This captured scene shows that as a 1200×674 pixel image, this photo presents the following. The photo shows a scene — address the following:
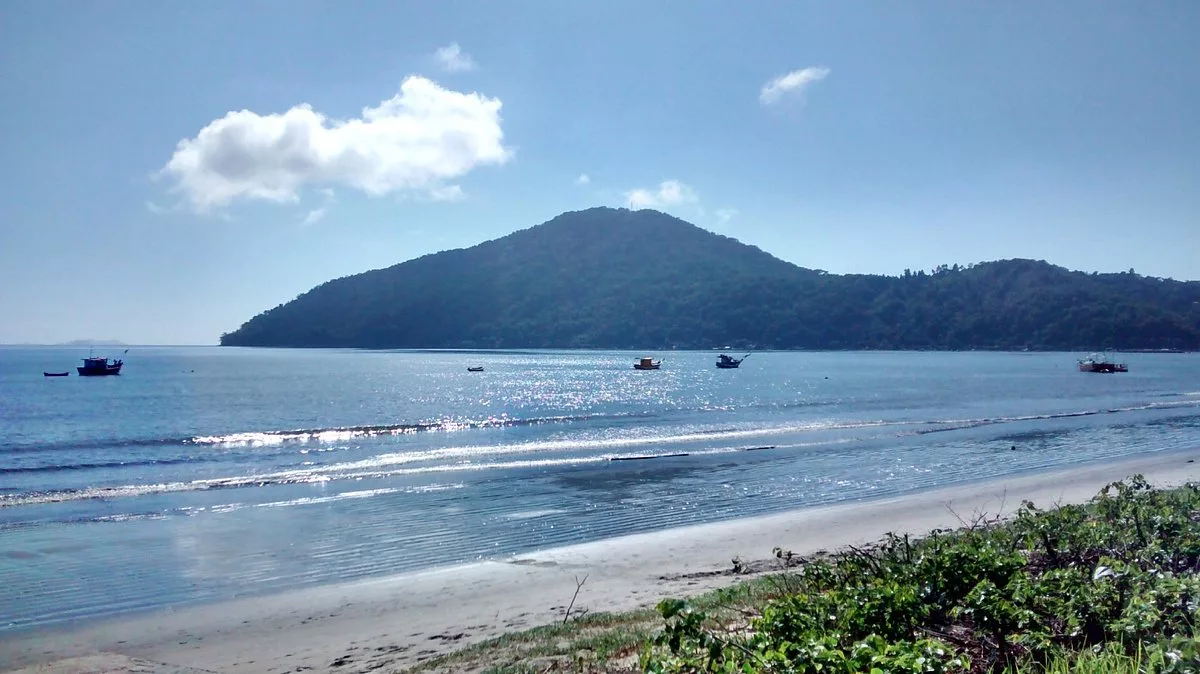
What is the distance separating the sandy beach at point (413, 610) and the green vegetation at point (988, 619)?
16.2 ft

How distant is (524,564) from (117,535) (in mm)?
10153

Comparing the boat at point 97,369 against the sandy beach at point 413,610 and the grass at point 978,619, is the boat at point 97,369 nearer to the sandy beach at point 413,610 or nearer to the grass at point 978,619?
the sandy beach at point 413,610

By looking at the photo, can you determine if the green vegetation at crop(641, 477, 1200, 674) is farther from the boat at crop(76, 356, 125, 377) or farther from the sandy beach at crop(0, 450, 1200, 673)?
the boat at crop(76, 356, 125, 377)

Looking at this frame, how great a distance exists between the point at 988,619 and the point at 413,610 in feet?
28.7

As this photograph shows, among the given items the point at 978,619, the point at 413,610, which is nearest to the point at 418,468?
the point at 413,610

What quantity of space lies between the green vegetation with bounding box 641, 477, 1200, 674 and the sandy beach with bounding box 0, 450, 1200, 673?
4943 millimetres

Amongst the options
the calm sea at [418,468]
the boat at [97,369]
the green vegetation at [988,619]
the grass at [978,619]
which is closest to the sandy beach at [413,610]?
the calm sea at [418,468]

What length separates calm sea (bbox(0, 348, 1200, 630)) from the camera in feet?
51.7

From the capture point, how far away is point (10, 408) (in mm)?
54969

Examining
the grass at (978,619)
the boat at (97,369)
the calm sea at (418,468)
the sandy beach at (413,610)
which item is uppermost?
the boat at (97,369)

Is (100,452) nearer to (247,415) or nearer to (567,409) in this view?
(247,415)

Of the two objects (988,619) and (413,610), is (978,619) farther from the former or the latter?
(413,610)

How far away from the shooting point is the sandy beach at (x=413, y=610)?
1012 cm

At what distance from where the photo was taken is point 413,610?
39.0 ft
